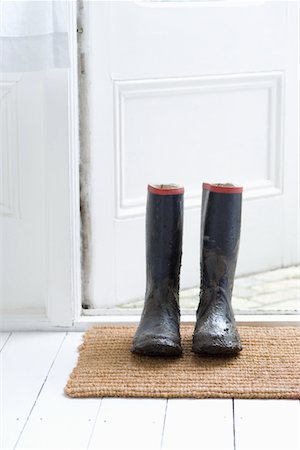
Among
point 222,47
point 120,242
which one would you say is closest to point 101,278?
point 120,242

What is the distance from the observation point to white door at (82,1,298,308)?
286cm

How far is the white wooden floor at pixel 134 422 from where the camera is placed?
210cm

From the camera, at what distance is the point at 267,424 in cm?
219

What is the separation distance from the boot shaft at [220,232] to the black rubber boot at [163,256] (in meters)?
0.07

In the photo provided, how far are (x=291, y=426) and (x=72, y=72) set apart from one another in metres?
1.07

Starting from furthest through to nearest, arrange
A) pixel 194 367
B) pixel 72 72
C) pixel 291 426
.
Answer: pixel 72 72
pixel 194 367
pixel 291 426

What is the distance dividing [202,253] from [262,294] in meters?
0.59

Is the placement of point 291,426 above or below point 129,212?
below

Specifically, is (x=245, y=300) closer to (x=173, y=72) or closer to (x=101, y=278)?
(x=101, y=278)

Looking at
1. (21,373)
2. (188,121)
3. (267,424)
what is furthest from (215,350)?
(188,121)

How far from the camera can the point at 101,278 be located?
292 centimetres

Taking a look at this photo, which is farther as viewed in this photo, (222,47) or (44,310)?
(222,47)

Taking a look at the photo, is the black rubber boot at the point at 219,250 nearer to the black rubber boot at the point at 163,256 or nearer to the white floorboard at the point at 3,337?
the black rubber boot at the point at 163,256

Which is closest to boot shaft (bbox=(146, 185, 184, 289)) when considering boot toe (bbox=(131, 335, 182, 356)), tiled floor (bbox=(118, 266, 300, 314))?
boot toe (bbox=(131, 335, 182, 356))
